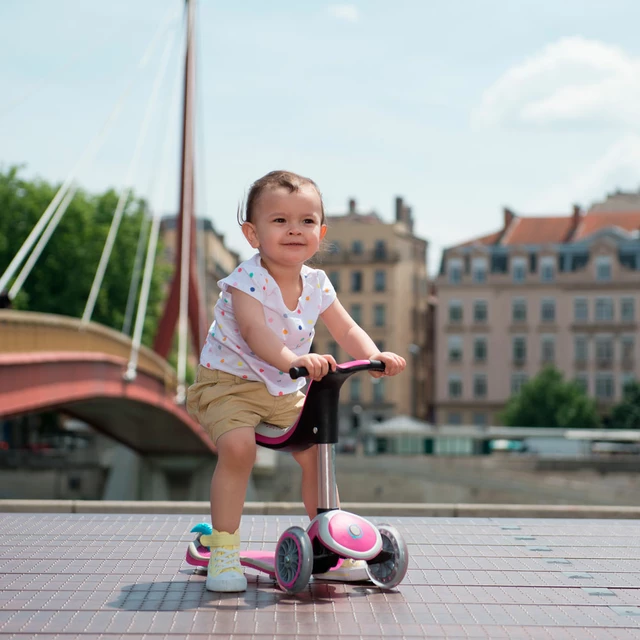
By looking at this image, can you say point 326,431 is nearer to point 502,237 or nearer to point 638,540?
point 638,540

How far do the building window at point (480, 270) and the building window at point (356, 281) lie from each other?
23.0ft

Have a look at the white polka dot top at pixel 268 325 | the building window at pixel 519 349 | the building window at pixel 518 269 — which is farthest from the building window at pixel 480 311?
the white polka dot top at pixel 268 325

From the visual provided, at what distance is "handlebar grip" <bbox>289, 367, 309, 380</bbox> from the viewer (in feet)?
14.0

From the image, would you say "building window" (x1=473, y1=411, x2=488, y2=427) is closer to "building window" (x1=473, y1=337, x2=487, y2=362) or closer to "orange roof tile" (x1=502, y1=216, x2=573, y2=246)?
"building window" (x1=473, y1=337, x2=487, y2=362)

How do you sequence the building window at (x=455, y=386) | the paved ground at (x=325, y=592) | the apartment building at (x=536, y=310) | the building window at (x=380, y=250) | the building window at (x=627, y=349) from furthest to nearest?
the building window at (x=380, y=250), the building window at (x=455, y=386), the apartment building at (x=536, y=310), the building window at (x=627, y=349), the paved ground at (x=325, y=592)

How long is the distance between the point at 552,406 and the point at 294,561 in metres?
56.5

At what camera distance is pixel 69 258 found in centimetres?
4472

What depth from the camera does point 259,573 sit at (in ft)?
16.2

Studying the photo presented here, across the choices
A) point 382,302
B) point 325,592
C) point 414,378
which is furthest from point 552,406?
point 325,592

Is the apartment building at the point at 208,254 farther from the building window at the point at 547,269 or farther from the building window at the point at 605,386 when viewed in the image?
the building window at the point at 605,386

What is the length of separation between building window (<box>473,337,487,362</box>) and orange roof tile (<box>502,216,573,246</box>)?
17.4ft

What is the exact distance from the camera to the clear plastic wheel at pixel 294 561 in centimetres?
428

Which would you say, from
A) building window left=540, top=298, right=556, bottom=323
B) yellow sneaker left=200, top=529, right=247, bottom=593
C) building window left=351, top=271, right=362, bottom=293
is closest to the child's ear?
yellow sneaker left=200, top=529, right=247, bottom=593

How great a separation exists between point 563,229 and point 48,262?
3351 cm
